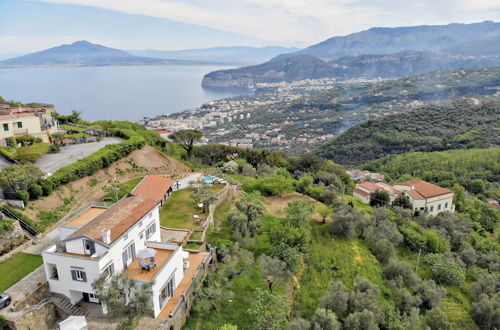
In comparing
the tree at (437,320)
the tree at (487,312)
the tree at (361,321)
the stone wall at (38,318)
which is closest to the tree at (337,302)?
the tree at (361,321)

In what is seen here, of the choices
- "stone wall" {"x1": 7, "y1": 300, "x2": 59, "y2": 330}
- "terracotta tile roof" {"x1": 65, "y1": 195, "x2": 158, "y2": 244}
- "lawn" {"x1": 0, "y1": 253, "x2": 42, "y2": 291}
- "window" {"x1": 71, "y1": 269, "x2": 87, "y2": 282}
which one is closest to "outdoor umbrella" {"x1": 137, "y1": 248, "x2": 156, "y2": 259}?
"terracotta tile roof" {"x1": 65, "y1": 195, "x2": 158, "y2": 244}

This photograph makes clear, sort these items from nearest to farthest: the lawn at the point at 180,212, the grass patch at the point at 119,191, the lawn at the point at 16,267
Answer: the lawn at the point at 16,267 < the lawn at the point at 180,212 < the grass patch at the point at 119,191

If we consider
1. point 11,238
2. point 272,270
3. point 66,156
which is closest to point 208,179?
point 66,156

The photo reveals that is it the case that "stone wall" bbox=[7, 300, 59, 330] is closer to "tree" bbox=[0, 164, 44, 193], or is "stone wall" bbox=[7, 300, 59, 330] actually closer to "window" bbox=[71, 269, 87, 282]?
"window" bbox=[71, 269, 87, 282]

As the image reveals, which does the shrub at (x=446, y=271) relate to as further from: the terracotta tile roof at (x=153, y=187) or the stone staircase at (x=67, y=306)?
the stone staircase at (x=67, y=306)

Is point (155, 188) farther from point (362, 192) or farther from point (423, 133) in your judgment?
point (423, 133)
